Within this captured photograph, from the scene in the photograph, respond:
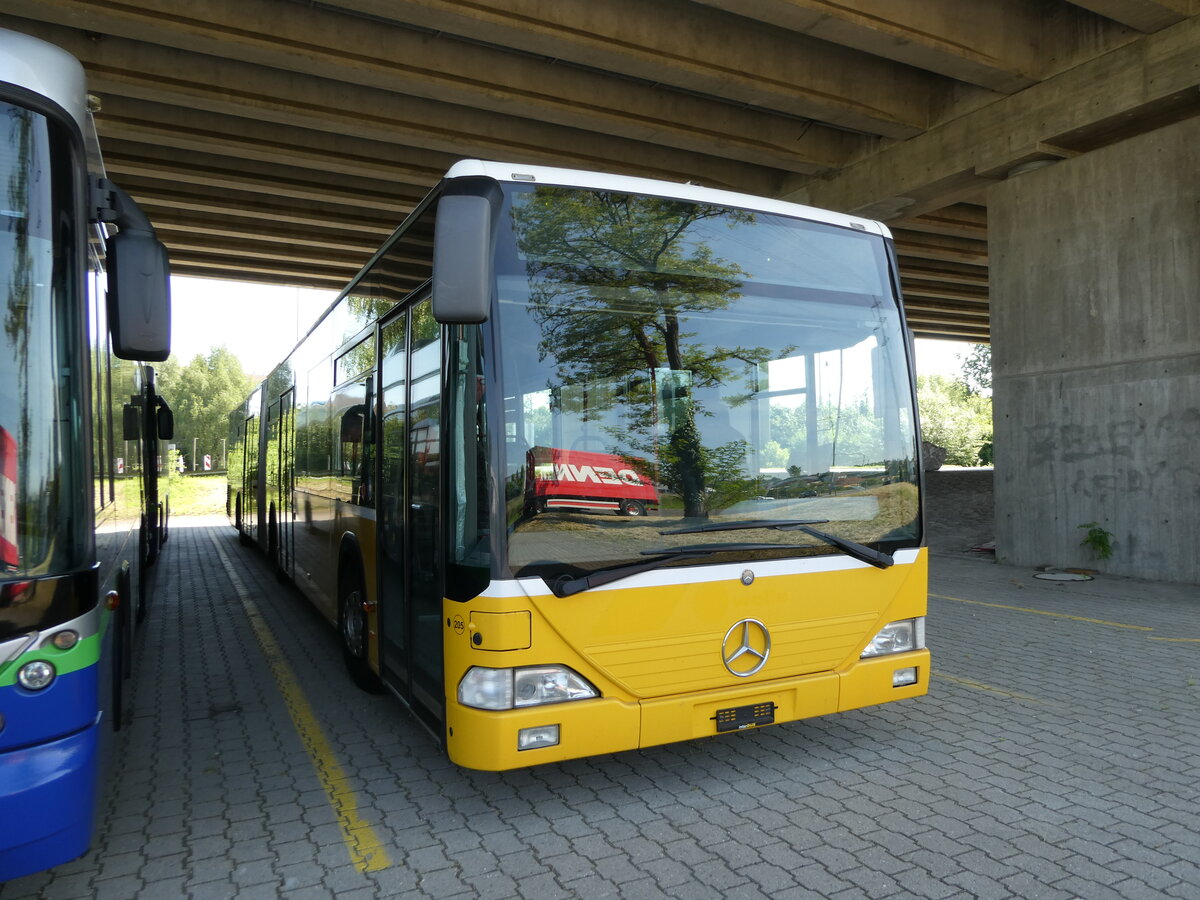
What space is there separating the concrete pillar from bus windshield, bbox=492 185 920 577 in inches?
289

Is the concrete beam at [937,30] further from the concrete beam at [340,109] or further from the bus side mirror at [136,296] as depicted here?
the bus side mirror at [136,296]

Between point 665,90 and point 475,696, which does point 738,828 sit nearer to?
point 475,696

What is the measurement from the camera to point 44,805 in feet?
9.01

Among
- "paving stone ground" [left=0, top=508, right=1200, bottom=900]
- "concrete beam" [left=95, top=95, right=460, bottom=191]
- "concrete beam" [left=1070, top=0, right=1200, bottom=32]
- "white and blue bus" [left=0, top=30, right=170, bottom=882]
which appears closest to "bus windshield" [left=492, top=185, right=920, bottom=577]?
"paving stone ground" [left=0, top=508, right=1200, bottom=900]

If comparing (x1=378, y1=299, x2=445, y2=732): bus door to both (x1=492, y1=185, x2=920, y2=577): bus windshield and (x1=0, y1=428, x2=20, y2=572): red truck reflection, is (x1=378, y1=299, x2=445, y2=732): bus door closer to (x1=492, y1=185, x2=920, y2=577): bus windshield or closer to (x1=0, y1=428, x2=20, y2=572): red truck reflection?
(x1=492, y1=185, x2=920, y2=577): bus windshield

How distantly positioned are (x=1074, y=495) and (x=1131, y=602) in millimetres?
2372

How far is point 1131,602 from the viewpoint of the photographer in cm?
895

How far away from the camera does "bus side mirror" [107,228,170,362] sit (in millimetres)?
3225

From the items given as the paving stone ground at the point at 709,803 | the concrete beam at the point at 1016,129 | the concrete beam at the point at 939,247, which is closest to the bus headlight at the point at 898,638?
the paving stone ground at the point at 709,803

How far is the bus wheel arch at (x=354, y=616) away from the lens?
564cm

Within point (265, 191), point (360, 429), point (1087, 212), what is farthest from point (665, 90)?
point (360, 429)

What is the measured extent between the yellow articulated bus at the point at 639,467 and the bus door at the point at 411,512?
23 mm

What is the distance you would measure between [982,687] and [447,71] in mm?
9047

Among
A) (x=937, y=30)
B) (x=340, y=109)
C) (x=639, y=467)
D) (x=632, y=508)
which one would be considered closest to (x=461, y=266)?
(x=639, y=467)
